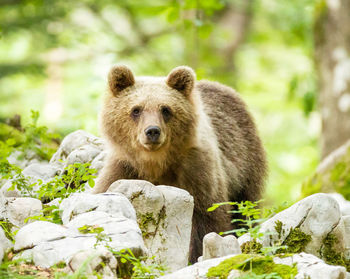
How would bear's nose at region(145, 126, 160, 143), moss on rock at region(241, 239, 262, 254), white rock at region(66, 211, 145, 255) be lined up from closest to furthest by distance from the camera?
white rock at region(66, 211, 145, 255) < moss on rock at region(241, 239, 262, 254) < bear's nose at region(145, 126, 160, 143)

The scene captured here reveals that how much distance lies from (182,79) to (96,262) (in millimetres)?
3386

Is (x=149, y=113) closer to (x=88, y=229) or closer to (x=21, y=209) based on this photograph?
(x=21, y=209)

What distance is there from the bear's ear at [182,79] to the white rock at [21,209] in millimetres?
2206

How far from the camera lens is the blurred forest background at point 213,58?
1132 cm

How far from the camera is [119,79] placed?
6332 mm

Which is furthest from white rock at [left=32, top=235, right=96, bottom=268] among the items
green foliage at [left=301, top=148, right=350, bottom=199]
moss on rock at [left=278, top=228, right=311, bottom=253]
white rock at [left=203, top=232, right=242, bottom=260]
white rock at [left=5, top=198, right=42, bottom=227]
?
green foliage at [left=301, top=148, right=350, bottom=199]

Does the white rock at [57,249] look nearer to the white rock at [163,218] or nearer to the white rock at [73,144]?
the white rock at [163,218]

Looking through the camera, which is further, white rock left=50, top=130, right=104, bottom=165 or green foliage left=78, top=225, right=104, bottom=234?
white rock left=50, top=130, right=104, bottom=165

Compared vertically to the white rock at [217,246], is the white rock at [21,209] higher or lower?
higher

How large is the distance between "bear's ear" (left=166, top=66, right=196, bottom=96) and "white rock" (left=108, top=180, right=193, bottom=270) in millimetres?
1897

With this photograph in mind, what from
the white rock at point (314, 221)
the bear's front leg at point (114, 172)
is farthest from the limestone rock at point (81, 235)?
the bear's front leg at point (114, 172)

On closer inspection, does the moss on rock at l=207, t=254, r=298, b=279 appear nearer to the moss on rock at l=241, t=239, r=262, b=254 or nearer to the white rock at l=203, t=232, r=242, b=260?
the white rock at l=203, t=232, r=242, b=260

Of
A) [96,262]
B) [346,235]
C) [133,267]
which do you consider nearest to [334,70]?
[346,235]

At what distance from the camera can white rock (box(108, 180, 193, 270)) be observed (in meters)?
4.38
